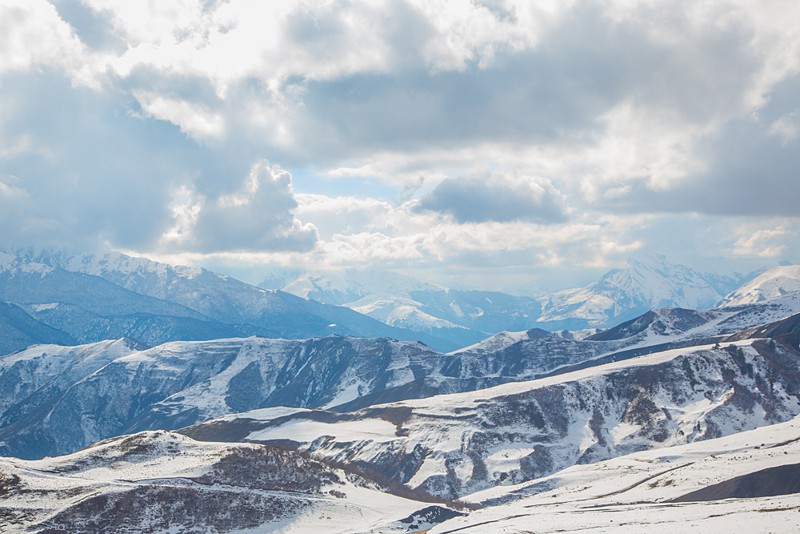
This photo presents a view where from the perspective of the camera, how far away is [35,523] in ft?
445

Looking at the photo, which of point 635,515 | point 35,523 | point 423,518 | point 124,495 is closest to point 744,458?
point 635,515

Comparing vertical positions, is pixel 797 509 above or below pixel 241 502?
below

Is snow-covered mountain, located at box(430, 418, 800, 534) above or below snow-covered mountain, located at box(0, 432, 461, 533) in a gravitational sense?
below

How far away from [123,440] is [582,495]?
11331 centimetres

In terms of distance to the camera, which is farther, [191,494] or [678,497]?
[191,494]

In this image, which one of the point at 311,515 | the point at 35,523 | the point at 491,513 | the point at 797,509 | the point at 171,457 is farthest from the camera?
the point at 171,457

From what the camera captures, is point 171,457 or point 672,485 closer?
point 672,485

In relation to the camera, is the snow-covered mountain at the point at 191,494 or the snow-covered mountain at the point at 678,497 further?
the snow-covered mountain at the point at 191,494

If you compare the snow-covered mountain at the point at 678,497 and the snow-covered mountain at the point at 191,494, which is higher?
the snow-covered mountain at the point at 191,494

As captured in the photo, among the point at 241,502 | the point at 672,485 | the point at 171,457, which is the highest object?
the point at 171,457

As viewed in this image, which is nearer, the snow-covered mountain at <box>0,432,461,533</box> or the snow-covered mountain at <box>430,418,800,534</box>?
the snow-covered mountain at <box>430,418,800,534</box>

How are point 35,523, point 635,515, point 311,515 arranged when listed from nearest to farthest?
point 635,515 < point 35,523 < point 311,515

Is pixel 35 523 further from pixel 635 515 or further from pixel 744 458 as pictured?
pixel 744 458

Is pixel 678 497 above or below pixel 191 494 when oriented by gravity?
below
